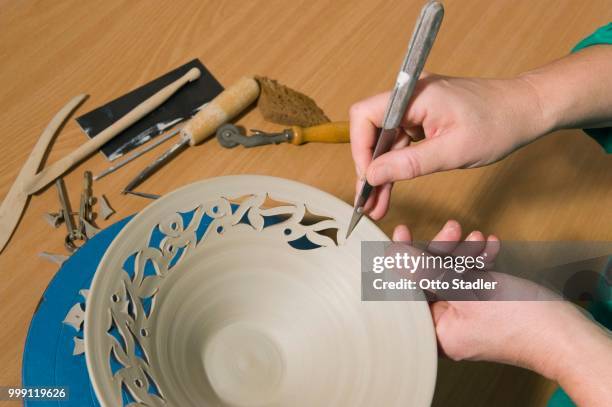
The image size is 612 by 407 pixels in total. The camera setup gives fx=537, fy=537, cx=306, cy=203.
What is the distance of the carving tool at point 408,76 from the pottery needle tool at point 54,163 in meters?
0.32

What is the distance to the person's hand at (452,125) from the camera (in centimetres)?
49

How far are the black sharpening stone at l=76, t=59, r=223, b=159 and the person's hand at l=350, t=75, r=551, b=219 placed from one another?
0.27 metres

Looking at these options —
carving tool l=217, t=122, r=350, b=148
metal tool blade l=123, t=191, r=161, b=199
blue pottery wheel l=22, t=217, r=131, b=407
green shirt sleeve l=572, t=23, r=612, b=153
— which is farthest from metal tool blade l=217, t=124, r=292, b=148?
green shirt sleeve l=572, t=23, r=612, b=153

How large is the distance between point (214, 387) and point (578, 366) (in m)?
0.33

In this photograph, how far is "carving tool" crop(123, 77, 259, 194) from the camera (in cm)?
65

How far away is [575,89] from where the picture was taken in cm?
55

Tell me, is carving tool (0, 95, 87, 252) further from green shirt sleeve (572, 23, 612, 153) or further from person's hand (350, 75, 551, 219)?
green shirt sleeve (572, 23, 612, 153)

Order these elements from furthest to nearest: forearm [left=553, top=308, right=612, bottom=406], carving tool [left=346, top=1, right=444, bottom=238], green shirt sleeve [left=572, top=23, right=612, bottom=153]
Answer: green shirt sleeve [left=572, top=23, right=612, bottom=153] < forearm [left=553, top=308, right=612, bottom=406] < carving tool [left=346, top=1, right=444, bottom=238]

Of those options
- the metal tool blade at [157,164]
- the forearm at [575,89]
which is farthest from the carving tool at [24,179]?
the forearm at [575,89]

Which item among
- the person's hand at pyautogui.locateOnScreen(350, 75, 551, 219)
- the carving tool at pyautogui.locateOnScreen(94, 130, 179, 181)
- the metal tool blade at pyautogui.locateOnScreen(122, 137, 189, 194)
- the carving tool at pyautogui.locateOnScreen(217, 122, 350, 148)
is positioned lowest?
the person's hand at pyautogui.locateOnScreen(350, 75, 551, 219)

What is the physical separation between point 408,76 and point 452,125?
0.11 meters

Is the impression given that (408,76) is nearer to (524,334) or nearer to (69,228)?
(524,334)

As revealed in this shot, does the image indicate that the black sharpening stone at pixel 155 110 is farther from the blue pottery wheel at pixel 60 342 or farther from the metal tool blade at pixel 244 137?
the blue pottery wheel at pixel 60 342

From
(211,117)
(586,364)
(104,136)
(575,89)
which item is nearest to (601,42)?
(575,89)
